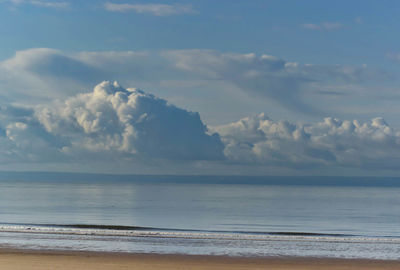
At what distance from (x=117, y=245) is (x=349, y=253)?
1189 cm

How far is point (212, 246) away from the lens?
27.8 meters

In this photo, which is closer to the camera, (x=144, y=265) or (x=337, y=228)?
(x=144, y=265)

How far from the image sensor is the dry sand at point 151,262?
65.8 ft

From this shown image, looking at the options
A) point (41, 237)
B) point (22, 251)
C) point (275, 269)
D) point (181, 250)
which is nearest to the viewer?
point (275, 269)

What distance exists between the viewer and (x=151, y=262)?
21.7 m

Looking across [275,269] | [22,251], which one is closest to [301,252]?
[275,269]

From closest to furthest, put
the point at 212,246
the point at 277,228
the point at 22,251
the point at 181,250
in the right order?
1. the point at 22,251
2. the point at 181,250
3. the point at 212,246
4. the point at 277,228

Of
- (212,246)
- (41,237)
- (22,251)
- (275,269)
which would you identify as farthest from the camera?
(41,237)

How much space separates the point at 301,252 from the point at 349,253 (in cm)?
246

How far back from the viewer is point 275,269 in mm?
20469

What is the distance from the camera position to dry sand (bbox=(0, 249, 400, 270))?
20062mm

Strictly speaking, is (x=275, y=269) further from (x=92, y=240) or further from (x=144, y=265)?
(x=92, y=240)

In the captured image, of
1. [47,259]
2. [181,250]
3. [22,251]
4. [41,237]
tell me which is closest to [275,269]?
[181,250]

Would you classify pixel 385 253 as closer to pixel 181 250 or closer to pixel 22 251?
pixel 181 250
